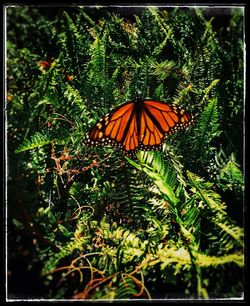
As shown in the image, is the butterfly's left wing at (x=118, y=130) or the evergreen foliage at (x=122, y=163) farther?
the butterfly's left wing at (x=118, y=130)

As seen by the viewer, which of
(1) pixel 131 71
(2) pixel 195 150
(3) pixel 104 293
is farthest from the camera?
(1) pixel 131 71

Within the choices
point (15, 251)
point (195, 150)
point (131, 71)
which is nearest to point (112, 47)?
point (131, 71)

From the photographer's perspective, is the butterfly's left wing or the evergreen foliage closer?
the evergreen foliage

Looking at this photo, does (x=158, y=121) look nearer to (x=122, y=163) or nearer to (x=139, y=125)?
(x=139, y=125)

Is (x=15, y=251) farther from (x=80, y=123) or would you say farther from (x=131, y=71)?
(x=131, y=71)

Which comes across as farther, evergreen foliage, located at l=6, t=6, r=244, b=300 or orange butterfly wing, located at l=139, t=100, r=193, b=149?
orange butterfly wing, located at l=139, t=100, r=193, b=149
